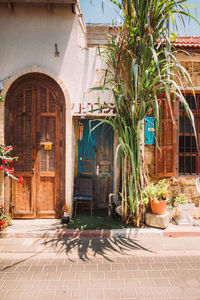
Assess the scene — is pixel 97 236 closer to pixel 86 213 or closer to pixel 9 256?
pixel 86 213

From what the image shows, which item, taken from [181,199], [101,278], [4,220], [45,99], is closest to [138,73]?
[45,99]

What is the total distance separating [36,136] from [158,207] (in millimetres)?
3122

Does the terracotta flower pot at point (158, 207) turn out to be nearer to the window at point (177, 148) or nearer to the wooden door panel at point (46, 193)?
the window at point (177, 148)

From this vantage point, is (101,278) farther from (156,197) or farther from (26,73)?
(26,73)

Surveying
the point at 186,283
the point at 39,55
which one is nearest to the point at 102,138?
the point at 39,55

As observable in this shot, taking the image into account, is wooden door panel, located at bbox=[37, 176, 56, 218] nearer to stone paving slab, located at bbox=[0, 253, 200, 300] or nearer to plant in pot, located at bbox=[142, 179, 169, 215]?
stone paving slab, located at bbox=[0, 253, 200, 300]

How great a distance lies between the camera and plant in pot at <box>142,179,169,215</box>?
459cm

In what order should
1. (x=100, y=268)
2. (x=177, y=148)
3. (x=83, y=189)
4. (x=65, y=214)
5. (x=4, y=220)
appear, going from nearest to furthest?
(x=100, y=268) < (x=4, y=220) < (x=65, y=214) < (x=177, y=148) < (x=83, y=189)

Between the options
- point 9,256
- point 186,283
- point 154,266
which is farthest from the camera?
point 9,256

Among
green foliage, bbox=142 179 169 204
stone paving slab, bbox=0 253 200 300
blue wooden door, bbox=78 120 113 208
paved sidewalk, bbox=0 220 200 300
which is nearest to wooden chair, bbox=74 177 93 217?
blue wooden door, bbox=78 120 113 208

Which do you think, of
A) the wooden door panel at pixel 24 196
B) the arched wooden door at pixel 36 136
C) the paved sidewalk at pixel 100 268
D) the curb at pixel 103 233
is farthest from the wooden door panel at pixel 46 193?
the paved sidewalk at pixel 100 268

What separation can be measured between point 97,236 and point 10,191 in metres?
2.26

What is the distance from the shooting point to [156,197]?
4.69 metres

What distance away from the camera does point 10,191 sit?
511 centimetres
